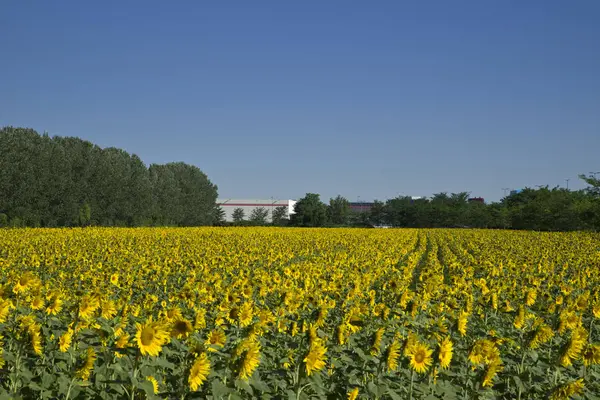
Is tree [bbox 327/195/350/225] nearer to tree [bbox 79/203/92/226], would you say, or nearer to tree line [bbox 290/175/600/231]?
A: tree line [bbox 290/175/600/231]

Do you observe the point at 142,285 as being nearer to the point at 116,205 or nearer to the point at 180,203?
the point at 116,205

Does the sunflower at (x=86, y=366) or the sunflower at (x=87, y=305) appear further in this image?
the sunflower at (x=87, y=305)

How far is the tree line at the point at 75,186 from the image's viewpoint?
46.0 meters

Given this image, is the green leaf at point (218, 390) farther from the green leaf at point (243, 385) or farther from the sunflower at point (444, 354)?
the sunflower at point (444, 354)

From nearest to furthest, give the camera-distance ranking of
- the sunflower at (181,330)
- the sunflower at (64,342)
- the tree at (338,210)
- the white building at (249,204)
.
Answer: the sunflower at (181,330) → the sunflower at (64,342) → the tree at (338,210) → the white building at (249,204)

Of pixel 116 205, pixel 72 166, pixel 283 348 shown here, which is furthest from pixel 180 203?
pixel 283 348

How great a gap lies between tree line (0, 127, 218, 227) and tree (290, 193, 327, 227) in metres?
24.8

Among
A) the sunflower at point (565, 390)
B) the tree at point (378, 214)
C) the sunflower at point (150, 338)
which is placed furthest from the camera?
the tree at point (378, 214)

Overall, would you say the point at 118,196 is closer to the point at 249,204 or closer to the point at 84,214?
the point at 84,214

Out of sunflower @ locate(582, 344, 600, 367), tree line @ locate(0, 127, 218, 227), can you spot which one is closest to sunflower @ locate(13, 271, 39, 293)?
sunflower @ locate(582, 344, 600, 367)

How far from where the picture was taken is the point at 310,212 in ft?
299

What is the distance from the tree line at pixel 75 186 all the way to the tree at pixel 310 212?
24.8m

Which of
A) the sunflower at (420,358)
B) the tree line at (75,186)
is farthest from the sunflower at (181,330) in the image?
the tree line at (75,186)

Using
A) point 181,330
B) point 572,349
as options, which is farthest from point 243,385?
point 572,349
